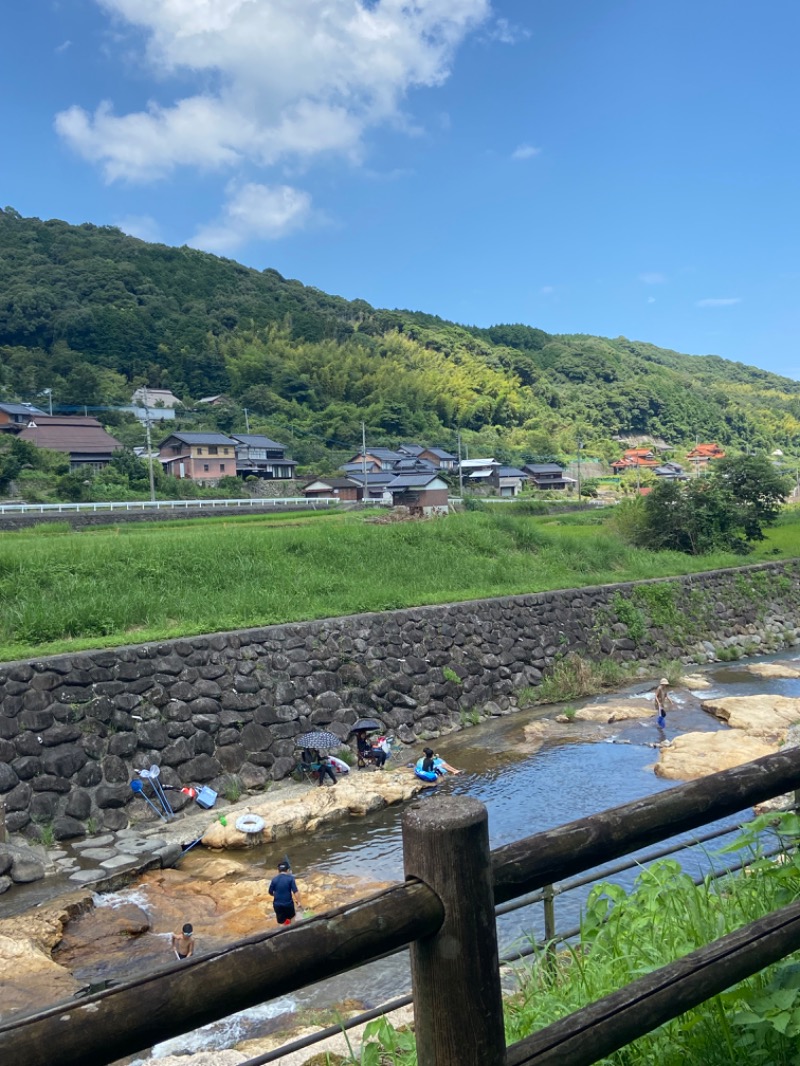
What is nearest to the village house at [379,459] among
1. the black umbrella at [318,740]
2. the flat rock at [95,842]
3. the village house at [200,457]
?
the village house at [200,457]

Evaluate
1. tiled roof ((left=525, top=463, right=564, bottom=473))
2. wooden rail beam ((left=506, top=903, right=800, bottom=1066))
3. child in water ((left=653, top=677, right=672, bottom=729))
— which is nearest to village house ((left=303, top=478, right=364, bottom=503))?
tiled roof ((left=525, top=463, right=564, bottom=473))

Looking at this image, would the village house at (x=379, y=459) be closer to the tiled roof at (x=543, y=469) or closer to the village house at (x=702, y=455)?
the tiled roof at (x=543, y=469)

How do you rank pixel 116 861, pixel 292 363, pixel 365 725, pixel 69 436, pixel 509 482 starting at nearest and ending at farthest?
pixel 116 861 → pixel 365 725 → pixel 69 436 → pixel 509 482 → pixel 292 363

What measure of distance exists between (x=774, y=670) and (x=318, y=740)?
1216 cm

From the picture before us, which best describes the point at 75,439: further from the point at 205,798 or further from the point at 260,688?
the point at 205,798

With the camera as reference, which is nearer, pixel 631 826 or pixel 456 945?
pixel 456 945

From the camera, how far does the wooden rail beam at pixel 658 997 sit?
1.73 meters

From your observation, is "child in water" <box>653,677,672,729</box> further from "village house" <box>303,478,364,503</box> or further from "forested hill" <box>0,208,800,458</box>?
"forested hill" <box>0,208,800,458</box>

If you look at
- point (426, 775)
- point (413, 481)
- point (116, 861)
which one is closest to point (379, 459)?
point (413, 481)

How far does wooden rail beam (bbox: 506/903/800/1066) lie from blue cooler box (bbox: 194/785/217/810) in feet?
34.3

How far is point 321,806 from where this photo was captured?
11.2 meters

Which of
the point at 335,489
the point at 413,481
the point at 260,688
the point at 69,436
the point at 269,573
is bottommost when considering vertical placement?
the point at 260,688

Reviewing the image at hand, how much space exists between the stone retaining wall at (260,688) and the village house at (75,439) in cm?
3798

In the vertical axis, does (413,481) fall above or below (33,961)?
above
